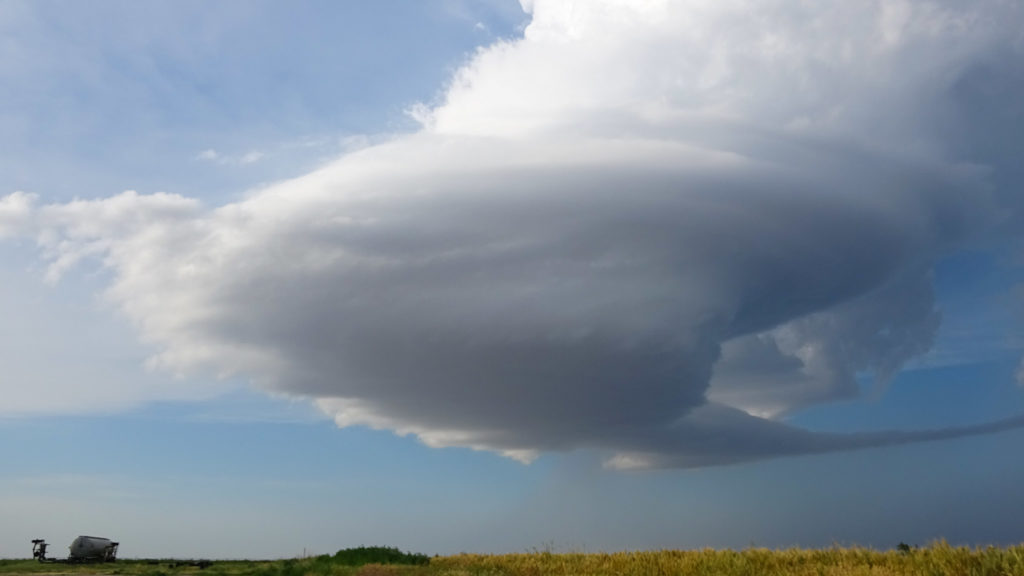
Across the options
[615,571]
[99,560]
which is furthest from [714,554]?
[99,560]

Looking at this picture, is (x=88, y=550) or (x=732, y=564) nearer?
(x=732, y=564)

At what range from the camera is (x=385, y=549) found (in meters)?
64.8

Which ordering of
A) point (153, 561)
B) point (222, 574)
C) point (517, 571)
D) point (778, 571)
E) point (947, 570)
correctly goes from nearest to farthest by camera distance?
point (947, 570) < point (778, 571) < point (517, 571) < point (222, 574) < point (153, 561)

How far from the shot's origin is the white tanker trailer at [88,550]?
7481cm

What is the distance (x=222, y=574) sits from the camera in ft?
170

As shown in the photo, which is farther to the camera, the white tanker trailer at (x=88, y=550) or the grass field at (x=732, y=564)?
the white tanker trailer at (x=88, y=550)

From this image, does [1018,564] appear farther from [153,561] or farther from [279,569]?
[153,561]

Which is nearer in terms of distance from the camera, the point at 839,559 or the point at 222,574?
the point at 839,559

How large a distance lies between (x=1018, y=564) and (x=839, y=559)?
8.15 m

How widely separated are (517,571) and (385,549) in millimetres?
28672

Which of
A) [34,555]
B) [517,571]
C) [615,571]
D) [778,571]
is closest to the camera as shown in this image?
[778,571]

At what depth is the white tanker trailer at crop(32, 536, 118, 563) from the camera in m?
74.8

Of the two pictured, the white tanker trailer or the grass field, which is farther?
the white tanker trailer

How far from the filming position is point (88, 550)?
7575cm
